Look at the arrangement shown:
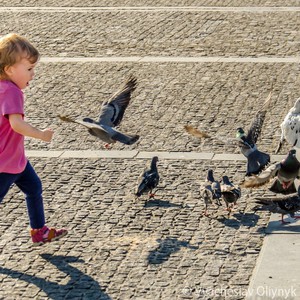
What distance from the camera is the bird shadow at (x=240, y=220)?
8.96 m

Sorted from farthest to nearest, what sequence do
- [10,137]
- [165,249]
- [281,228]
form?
[281,228] < [165,249] < [10,137]

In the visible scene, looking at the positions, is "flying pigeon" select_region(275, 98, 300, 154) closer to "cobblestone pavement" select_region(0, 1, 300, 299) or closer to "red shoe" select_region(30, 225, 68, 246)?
"cobblestone pavement" select_region(0, 1, 300, 299)

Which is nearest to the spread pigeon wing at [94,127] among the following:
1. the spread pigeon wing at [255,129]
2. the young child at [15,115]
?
the spread pigeon wing at [255,129]

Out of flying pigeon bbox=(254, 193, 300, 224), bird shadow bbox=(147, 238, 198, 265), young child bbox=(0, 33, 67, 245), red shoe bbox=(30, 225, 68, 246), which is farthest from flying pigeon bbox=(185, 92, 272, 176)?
young child bbox=(0, 33, 67, 245)

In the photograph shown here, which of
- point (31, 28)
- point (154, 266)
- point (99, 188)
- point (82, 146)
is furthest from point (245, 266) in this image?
point (31, 28)

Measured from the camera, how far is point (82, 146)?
37.6 feet

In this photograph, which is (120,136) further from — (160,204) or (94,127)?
(160,204)

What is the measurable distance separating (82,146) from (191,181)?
6.14 feet

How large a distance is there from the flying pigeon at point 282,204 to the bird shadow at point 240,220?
0.12 meters

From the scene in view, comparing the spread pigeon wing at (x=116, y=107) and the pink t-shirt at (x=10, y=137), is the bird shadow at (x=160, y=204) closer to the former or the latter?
the spread pigeon wing at (x=116, y=107)

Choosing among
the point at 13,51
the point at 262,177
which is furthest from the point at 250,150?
the point at 13,51

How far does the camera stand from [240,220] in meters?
9.06

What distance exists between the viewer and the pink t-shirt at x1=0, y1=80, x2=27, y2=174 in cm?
787

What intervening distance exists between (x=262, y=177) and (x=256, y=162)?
1.56ft
